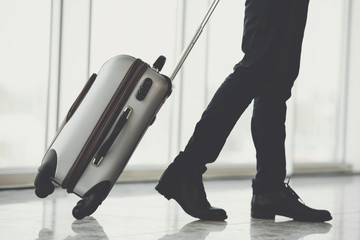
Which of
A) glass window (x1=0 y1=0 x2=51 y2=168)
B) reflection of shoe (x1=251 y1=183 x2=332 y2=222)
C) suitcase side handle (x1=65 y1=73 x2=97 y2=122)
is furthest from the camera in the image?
glass window (x1=0 y1=0 x2=51 y2=168)

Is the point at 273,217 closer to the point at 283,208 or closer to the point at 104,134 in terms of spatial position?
the point at 283,208

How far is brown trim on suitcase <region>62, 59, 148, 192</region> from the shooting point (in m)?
1.49

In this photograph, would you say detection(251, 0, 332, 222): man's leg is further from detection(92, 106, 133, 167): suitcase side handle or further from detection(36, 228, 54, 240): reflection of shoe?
detection(36, 228, 54, 240): reflection of shoe

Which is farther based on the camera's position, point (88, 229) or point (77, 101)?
point (77, 101)

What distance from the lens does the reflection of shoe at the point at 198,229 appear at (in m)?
1.41

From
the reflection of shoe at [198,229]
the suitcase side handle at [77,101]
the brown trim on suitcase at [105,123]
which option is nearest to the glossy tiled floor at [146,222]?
the reflection of shoe at [198,229]

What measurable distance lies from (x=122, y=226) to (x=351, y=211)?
2.97 feet

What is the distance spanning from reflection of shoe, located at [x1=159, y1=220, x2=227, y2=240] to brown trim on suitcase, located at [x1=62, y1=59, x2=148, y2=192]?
10.9 inches

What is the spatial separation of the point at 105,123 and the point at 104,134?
0.09 feet

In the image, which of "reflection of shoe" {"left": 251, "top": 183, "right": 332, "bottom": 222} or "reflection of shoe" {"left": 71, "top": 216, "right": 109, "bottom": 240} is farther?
"reflection of shoe" {"left": 251, "top": 183, "right": 332, "bottom": 222}

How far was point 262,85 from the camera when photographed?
171 cm

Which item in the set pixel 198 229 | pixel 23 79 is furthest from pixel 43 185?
pixel 23 79

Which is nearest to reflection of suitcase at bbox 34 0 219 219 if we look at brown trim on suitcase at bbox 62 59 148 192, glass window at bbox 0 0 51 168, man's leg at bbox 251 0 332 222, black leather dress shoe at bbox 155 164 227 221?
brown trim on suitcase at bbox 62 59 148 192

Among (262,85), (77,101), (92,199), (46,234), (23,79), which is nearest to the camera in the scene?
(46,234)
